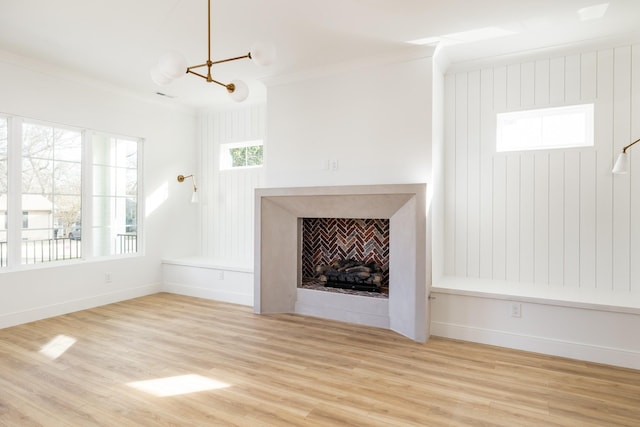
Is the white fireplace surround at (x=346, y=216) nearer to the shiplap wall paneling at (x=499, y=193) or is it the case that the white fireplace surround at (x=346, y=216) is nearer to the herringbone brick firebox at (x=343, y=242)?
the herringbone brick firebox at (x=343, y=242)

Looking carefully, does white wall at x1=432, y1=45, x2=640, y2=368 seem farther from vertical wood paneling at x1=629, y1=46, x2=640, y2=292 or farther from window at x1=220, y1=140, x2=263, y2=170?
window at x1=220, y1=140, x2=263, y2=170

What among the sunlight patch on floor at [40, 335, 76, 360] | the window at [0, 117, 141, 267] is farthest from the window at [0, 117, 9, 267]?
the sunlight patch on floor at [40, 335, 76, 360]

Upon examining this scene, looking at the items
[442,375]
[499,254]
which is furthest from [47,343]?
[499,254]

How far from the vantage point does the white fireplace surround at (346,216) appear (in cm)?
354

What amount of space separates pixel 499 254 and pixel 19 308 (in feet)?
16.4

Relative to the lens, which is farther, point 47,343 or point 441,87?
point 441,87

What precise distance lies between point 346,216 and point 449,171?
4.13 ft

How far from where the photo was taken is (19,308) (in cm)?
393

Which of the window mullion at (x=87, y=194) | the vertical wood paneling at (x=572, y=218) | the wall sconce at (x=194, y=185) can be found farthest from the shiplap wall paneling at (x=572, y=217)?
the window mullion at (x=87, y=194)

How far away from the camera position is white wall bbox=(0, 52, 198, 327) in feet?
12.9

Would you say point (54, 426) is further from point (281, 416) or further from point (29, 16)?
point (29, 16)

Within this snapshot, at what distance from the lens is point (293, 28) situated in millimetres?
3266

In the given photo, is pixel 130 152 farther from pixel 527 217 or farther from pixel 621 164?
pixel 621 164

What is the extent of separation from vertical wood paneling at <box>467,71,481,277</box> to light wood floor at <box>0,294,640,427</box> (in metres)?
1.04
